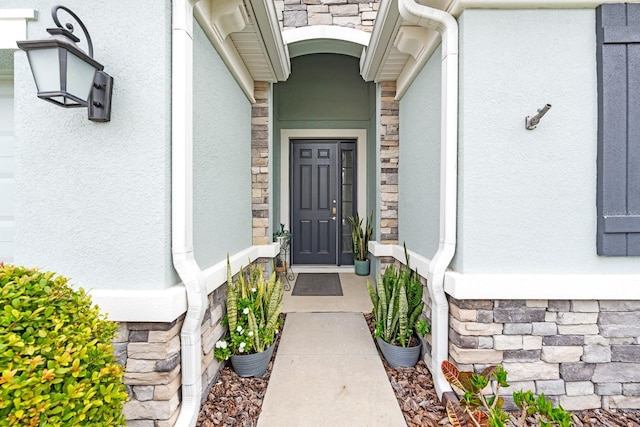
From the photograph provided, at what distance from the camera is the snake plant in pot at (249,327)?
2275mm

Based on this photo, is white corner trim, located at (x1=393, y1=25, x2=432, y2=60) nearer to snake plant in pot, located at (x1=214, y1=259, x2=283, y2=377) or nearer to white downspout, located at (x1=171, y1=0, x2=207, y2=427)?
white downspout, located at (x1=171, y1=0, x2=207, y2=427)

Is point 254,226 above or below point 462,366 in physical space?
above

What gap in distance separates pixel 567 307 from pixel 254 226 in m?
2.79

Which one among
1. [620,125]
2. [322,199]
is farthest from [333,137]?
[620,125]

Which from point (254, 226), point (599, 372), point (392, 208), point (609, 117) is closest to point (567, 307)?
point (599, 372)

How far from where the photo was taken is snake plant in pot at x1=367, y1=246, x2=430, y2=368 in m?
2.42

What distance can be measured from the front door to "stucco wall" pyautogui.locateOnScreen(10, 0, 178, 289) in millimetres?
3797

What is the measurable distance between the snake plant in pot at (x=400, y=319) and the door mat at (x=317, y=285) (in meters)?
1.48

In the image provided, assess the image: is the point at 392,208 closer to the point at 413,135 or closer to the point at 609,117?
the point at 413,135

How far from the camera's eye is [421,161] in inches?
107

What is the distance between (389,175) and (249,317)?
2.24 metres

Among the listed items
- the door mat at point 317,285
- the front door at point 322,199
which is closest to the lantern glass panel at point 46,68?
the door mat at point 317,285

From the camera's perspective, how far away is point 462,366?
193 centimetres

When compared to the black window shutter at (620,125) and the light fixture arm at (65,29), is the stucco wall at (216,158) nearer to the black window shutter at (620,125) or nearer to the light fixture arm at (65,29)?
the light fixture arm at (65,29)
